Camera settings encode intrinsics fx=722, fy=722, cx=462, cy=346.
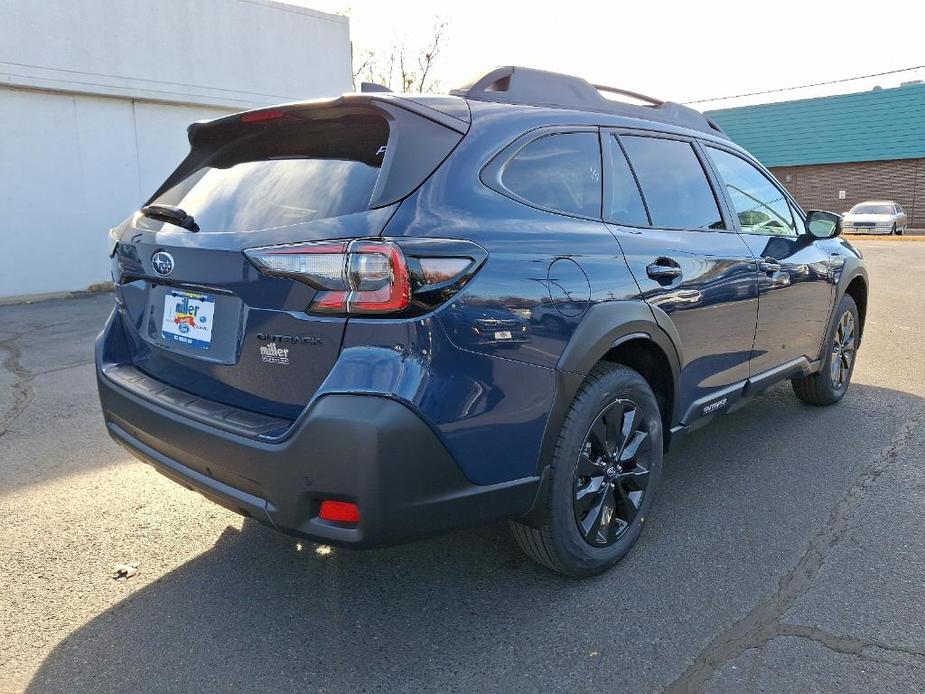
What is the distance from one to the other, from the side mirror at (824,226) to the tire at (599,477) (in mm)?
2192

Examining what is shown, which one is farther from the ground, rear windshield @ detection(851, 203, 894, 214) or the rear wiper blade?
the rear wiper blade

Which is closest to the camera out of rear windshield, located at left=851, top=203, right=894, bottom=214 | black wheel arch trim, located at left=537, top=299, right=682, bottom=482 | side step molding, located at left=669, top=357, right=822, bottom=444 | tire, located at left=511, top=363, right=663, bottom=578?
black wheel arch trim, located at left=537, top=299, right=682, bottom=482

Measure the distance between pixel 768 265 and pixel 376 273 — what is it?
2.66 meters

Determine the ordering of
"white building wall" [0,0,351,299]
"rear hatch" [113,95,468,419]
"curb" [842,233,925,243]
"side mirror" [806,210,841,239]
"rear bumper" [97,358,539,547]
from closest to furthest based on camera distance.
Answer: "rear bumper" [97,358,539,547]
"rear hatch" [113,95,468,419]
"side mirror" [806,210,841,239]
"white building wall" [0,0,351,299]
"curb" [842,233,925,243]

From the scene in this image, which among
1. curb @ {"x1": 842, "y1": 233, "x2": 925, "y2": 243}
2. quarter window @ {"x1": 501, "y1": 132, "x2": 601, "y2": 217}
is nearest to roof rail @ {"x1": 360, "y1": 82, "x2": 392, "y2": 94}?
quarter window @ {"x1": 501, "y1": 132, "x2": 601, "y2": 217}

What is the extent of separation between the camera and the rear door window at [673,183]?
3340mm

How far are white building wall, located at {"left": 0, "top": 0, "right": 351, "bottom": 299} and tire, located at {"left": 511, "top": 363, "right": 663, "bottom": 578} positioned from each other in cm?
1135

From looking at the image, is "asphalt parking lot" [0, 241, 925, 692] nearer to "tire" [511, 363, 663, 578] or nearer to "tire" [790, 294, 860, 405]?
"tire" [511, 363, 663, 578]

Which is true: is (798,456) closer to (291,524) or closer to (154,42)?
(291,524)

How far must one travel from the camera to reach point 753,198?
4.24m

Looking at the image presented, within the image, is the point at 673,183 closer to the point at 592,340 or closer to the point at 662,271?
the point at 662,271

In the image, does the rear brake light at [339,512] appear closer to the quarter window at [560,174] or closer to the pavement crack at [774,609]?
the pavement crack at [774,609]

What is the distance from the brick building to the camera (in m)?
32.1

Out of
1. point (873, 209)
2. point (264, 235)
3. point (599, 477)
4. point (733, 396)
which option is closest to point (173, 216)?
point (264, 235)
